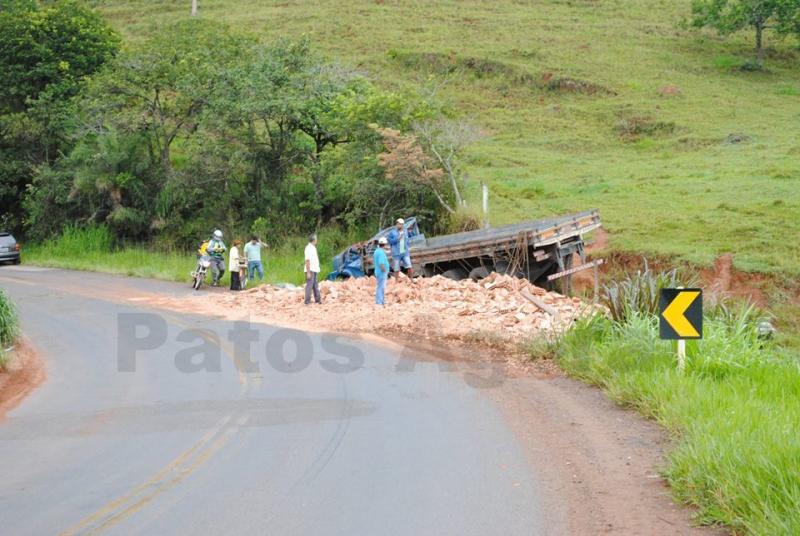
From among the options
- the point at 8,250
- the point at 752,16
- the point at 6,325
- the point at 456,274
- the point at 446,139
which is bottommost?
the point at 8,250

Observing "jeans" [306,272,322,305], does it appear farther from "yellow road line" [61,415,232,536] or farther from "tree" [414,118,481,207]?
"yellow road line" [61,415,232,536]

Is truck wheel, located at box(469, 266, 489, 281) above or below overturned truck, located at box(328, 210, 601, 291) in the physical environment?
below

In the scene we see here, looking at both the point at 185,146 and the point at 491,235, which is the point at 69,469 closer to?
the point at 491,235

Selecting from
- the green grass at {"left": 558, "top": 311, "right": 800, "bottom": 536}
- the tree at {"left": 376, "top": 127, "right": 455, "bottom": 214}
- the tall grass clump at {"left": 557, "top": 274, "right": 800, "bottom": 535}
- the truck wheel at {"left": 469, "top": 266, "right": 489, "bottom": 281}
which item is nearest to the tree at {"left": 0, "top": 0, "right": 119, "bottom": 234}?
the tree at {"left": 376, "top": 127, "right": 455, "bottom": 214}

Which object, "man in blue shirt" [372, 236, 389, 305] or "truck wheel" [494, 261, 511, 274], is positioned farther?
"truck wheel" [494, 261, 511, 274]

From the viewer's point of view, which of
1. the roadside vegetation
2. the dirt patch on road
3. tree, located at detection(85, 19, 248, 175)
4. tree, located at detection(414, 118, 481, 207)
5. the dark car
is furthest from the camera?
the dark car

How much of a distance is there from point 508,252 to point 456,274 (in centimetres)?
194

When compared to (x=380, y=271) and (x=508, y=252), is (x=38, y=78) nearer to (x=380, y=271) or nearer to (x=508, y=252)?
(x=508, y=252)

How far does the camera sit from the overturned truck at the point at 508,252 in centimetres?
2291

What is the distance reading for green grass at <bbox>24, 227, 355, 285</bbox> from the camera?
97.4ft

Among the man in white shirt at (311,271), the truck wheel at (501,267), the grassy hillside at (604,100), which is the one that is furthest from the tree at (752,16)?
the man in white shirt at (311,271)

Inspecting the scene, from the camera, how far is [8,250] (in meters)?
36.5

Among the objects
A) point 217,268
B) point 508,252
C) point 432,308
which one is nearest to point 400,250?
point 508,252

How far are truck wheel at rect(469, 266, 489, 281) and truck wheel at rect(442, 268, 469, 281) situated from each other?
407 mm
